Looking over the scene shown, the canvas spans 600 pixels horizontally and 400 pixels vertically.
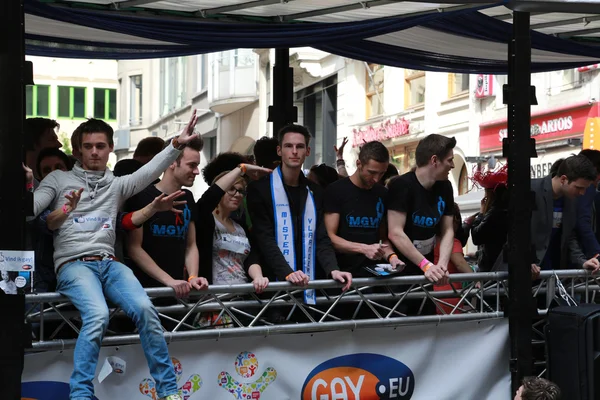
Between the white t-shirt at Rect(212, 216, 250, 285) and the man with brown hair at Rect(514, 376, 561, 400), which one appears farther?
the white t-shirt at Rect(212, 216, 250, 285)

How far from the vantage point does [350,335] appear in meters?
7.30

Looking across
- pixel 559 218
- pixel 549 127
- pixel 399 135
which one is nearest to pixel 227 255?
pixel 559 218

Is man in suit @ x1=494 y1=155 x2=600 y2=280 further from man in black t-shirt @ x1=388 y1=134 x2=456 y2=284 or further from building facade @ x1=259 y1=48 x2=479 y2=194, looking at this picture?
building facade @ x1=259 y1=48 x2=479 y2=194

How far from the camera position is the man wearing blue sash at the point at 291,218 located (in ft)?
23.4

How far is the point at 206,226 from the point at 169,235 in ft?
0.96

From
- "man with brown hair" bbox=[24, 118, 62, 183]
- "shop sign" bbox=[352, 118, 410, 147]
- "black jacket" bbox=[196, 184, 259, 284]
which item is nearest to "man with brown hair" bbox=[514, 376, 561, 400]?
"black jacket" bbox=[196, 184, 259, 284]

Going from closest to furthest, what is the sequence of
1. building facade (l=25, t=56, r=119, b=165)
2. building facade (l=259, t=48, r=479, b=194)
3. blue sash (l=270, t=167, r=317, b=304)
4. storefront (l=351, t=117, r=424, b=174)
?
blue sash (l=270, t=167, r=317, b=304)
building facade (l=259, t=48, r=479, b=194)
storefront (l=351, t=117, r=424, b=174)
building facade (l=25, t=56, r=119, b=165)

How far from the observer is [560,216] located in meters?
8.38

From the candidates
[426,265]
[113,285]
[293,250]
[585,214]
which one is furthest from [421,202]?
[113,285]

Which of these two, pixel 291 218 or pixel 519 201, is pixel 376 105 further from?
Answer: pixel 291 218

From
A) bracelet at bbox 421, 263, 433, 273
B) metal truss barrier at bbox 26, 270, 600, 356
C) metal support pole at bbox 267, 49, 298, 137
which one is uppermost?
metal support pole at bbox 267, 49, 298, 137

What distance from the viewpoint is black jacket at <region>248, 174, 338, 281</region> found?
7047 mm

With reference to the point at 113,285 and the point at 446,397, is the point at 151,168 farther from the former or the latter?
the point at 446,397

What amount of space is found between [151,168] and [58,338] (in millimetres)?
1254
